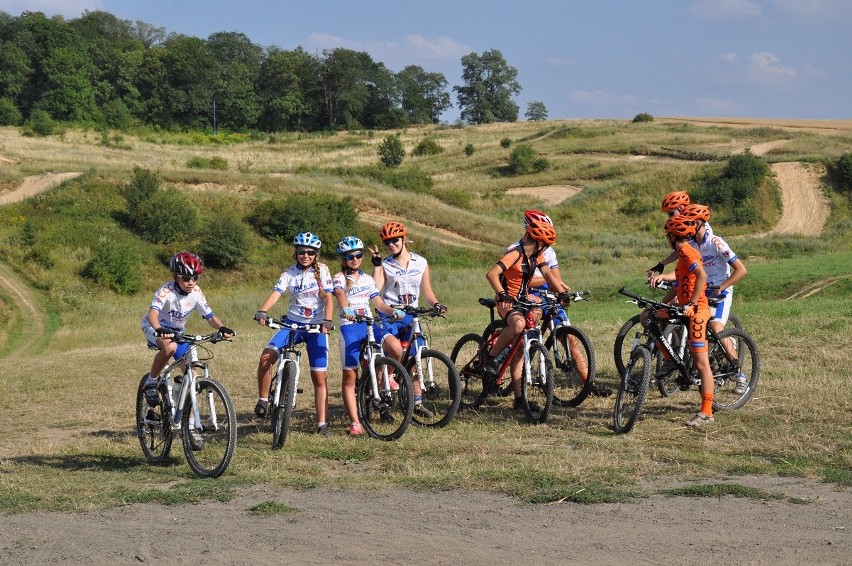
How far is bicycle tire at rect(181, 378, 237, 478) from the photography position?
887 centimetres

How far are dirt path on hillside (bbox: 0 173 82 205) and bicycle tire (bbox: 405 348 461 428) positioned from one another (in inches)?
1456

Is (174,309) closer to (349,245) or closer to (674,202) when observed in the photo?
(349,245)

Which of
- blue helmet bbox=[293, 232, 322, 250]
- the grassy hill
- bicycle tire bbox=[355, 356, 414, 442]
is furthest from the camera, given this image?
blue helmet bbox=[293, 232, 322, 250]

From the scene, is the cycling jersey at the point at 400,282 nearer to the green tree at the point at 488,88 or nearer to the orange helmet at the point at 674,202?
the orange helmet at the point at 674,202

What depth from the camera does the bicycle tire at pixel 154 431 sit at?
9695 millimetres

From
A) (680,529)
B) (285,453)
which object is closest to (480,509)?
(680,529)

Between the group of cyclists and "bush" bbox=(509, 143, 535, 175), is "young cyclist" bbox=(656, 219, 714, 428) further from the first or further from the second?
"bush" bbox=(509, 143, 535, 175)

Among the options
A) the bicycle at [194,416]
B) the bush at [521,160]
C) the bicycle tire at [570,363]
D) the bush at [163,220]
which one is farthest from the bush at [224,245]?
the bush at [521,160]

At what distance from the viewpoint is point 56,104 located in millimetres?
92438

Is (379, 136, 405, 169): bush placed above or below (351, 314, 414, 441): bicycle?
above

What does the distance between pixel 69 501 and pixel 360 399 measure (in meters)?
3.47

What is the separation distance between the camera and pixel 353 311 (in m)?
10.7

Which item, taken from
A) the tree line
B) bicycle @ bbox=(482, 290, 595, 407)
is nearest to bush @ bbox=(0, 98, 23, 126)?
the tree line

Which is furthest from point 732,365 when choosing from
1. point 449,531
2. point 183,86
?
point 183,86
